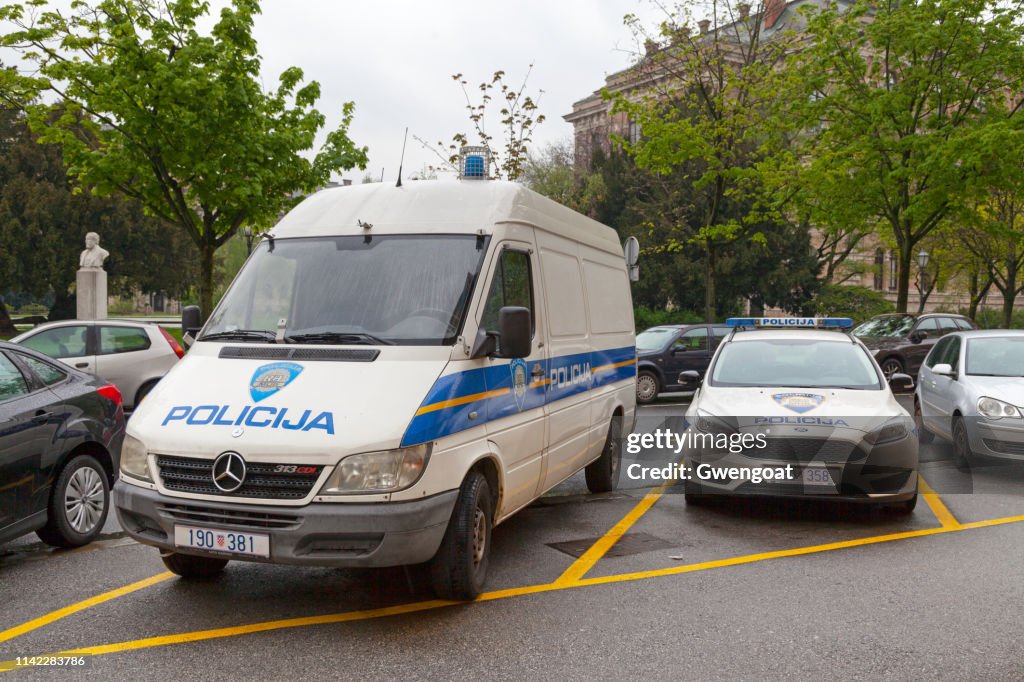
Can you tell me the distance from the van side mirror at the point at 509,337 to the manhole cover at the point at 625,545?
177 centimetres

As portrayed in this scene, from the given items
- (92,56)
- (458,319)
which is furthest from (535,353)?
(92,56)

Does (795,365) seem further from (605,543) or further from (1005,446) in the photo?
(605,543)

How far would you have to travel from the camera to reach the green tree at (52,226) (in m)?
39.0

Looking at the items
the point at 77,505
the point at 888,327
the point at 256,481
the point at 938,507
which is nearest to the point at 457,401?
the point at 256,481

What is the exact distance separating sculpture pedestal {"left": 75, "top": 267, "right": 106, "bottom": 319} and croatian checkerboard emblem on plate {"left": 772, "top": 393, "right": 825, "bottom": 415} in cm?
1956

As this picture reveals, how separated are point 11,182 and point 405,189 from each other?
1565 inches

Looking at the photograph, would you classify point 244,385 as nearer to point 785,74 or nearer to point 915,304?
point 785,74

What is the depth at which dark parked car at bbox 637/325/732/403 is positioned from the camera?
17609mm

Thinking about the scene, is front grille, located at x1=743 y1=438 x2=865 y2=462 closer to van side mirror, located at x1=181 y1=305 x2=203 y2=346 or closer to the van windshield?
the van windshield

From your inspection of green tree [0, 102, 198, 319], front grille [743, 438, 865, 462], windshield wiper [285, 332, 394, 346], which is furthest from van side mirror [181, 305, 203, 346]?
green tree [0, 102, 198, 319]

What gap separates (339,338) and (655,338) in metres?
13.7

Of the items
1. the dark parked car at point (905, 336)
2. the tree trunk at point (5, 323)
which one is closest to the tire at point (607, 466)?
the dark parked car at point (905, 336)

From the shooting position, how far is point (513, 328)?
198 inches

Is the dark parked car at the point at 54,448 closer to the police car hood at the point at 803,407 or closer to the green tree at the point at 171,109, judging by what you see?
the police car hood at the point at 803,407
